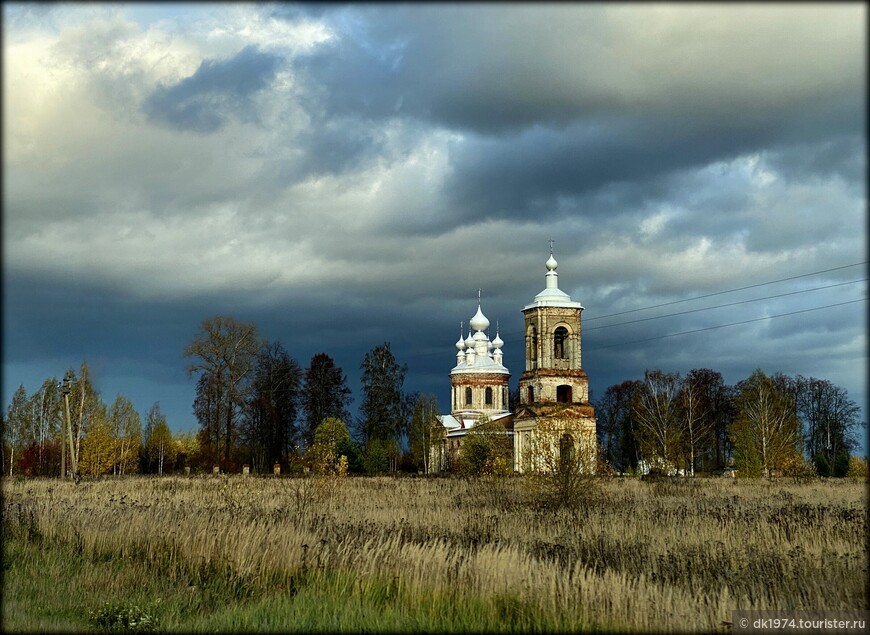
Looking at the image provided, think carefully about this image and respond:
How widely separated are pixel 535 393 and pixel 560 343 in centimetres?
408

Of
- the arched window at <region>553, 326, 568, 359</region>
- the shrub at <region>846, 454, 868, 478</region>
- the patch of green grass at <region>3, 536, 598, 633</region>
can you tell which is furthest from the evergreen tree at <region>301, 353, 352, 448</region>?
the patch of green grass at <region>3, 536, 598, 633</region>

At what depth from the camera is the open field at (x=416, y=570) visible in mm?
8961

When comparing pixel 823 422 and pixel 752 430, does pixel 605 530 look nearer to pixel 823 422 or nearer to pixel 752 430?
pixel 752 430

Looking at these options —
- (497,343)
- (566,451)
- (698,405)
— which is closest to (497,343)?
(497,343)

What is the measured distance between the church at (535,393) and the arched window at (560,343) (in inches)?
2.7

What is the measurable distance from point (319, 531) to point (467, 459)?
129 feet

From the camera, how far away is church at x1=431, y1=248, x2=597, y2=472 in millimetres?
23562

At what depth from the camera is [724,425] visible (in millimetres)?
76438

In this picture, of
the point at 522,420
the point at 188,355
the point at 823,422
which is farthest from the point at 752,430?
the point at 188,355

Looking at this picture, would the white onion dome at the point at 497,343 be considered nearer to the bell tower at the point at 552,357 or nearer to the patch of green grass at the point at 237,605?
the bell tower at the point at 552,357

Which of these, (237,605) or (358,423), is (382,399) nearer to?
(358,423)

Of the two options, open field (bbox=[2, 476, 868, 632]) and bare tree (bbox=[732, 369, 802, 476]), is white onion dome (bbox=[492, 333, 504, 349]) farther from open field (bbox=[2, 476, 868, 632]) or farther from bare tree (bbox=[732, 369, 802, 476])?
open field (bbox=[2, 476, 868, 632])

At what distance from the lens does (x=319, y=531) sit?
13.4 meters

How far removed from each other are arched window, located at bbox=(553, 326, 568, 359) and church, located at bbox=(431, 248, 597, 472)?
0.22ft
